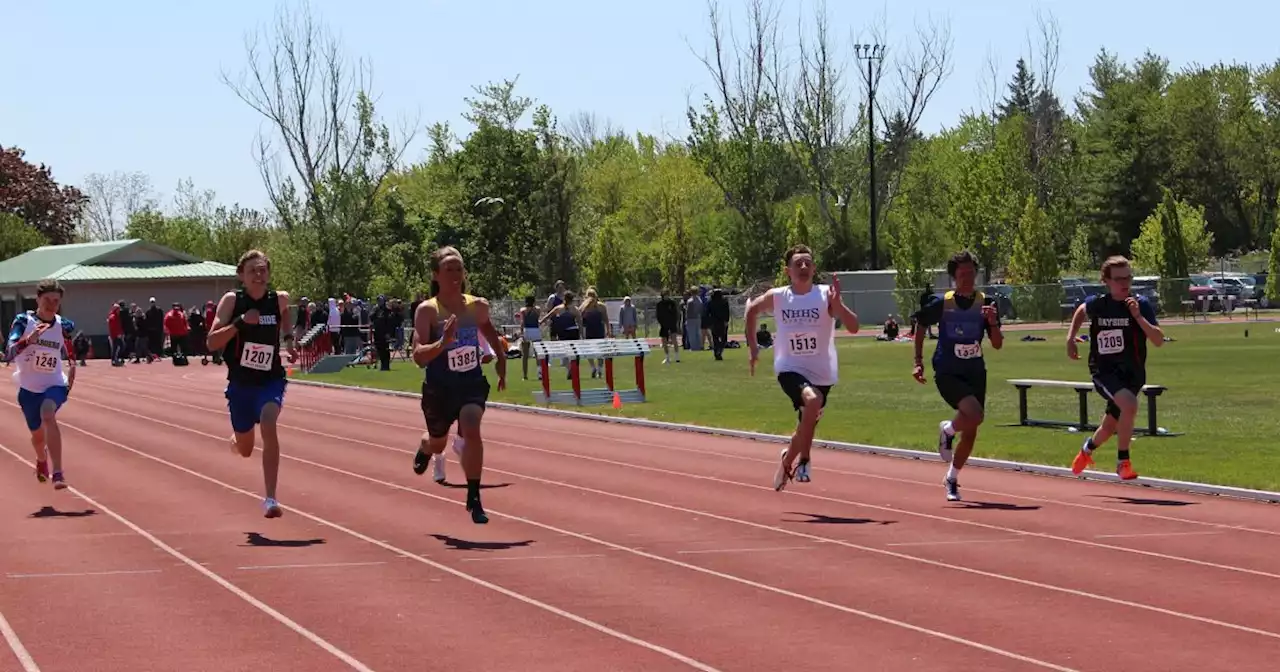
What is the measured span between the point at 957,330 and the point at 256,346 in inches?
208

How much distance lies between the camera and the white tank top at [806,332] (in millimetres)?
13570

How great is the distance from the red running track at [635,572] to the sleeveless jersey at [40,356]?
103 centimetres

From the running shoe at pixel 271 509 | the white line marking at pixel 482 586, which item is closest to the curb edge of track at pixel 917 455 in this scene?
the white line marking at pixel 482 586

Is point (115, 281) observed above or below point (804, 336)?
above

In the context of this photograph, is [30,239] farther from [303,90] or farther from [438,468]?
[438,468]

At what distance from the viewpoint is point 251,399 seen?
1244cm

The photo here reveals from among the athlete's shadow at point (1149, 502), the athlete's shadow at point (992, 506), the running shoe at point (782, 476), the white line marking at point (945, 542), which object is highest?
the running shoe at point (782, 476)

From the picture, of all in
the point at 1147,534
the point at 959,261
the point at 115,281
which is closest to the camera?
the point at 1147,534

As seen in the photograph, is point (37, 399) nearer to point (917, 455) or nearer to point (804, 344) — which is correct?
point (804, 344)

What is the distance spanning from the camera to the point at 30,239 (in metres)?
99.7

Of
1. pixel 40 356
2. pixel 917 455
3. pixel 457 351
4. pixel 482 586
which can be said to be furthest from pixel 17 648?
pixel 917 455

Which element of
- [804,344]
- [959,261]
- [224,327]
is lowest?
[804,344]

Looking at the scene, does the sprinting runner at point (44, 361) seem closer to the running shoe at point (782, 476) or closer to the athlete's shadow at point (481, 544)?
the athlete's shadow at point (481, 544)

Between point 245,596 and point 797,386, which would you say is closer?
point 245,596
